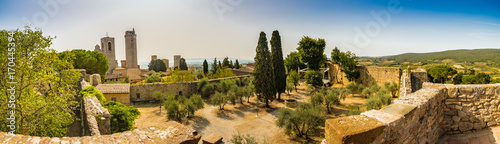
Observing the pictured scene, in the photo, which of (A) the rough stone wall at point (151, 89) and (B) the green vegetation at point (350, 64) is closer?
(A) the rough stone wall at point (151, 89)

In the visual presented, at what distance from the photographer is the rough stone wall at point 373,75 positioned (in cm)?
1540

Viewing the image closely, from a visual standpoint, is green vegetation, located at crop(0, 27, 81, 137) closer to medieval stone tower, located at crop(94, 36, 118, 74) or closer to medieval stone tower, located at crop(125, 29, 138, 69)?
medieval stone tower, located at crop(94, 36, 118, 74)

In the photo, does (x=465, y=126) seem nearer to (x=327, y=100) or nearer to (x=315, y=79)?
(x=327, y=100)

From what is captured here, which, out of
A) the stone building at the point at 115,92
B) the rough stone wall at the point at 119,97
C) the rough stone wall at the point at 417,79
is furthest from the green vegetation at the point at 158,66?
the rough stone wall at the point at 417,79

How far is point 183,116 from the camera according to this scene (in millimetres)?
12438

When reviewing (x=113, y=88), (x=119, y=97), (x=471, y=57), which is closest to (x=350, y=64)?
(x=119, y=97)

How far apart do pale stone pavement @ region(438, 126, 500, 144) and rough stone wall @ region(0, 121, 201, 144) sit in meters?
4.26

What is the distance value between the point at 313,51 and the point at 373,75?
6.92 metres

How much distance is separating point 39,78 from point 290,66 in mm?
29510

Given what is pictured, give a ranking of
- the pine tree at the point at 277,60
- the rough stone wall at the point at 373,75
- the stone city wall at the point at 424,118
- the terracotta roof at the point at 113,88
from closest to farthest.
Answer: the stone city wall at the point at 424,118
the terracotta roof at the point at 113,88
the rough stone wall at the point at 373,75
the pine tree at the point at 277,60

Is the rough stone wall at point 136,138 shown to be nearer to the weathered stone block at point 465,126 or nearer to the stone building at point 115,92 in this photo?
the weathered stone block at point 465,126

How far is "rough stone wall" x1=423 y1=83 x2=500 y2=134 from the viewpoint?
3.83 meters

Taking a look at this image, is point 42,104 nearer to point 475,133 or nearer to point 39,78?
point 39,78

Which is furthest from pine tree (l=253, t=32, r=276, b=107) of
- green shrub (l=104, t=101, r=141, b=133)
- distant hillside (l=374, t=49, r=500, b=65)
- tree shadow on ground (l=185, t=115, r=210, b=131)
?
distant hillside (l=374, t=49, r=500, b=65)
